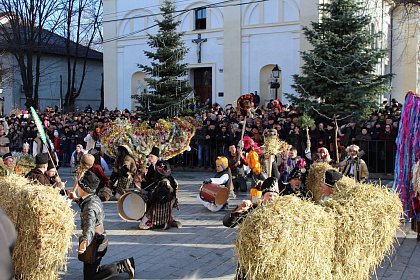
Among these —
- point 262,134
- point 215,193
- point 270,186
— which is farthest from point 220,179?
point 262,134

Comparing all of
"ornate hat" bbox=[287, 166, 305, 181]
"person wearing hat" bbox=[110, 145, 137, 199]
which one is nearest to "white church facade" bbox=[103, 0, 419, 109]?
"person wearing hat" bbox=[110, 145, 137, 199]

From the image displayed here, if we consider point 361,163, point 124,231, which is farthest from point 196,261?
point 361,163

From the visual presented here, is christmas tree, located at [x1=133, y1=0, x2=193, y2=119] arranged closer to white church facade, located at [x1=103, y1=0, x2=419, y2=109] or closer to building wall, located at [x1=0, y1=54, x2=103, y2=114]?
white church facade, located at [x1=103, y1=0, x2=419, y2=109]

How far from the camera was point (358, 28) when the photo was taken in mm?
17578

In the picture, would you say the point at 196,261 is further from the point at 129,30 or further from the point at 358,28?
the point at 129,30

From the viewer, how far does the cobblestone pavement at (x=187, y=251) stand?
22.4 feet

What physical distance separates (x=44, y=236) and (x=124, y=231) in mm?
3877

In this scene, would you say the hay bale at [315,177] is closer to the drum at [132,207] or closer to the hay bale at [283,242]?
the drum at [132,207]

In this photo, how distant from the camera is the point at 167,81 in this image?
1953cm

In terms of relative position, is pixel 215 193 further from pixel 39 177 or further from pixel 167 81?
pixel 167 81

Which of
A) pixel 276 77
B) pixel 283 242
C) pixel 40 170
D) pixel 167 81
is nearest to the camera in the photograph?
pixel 283 242

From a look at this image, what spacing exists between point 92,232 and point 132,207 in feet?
11.7


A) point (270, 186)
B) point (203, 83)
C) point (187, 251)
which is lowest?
point (187, 251)

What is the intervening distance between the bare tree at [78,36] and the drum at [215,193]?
31.0 m
